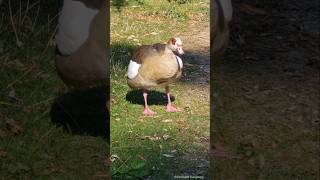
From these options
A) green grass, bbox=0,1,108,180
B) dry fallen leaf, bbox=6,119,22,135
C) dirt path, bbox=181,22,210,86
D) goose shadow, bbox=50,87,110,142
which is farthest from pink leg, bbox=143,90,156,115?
dry fallen leaf, bbox=6,119,22,135

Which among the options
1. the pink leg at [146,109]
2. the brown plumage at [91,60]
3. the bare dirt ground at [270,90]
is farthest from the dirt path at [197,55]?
the bare dirt ground at [270,90]

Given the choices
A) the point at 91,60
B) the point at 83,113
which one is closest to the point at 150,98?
the point at 91,60

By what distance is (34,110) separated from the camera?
2605mm

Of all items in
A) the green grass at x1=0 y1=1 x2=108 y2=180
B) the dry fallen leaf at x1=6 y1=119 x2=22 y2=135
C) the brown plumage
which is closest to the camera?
the brown plumage

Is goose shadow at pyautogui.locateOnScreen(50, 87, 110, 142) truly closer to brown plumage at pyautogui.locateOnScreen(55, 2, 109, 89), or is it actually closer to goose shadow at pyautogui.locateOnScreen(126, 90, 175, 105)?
brown plumage at pyautogui.locateOnScreen(55, 2, 109, 89)

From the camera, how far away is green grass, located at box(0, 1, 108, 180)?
2367 mm

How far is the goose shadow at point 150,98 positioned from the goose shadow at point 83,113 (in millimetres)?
225

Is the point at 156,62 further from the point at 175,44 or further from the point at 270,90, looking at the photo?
the point at 270,90

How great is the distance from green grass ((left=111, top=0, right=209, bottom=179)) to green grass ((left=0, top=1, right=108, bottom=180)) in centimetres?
53

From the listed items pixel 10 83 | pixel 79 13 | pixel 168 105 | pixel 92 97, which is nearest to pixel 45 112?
pixel 10 83

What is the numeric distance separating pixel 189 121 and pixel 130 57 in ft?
0.74

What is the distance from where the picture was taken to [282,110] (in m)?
2.59

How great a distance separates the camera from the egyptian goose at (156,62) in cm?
181

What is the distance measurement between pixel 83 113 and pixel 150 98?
0.50 metres
